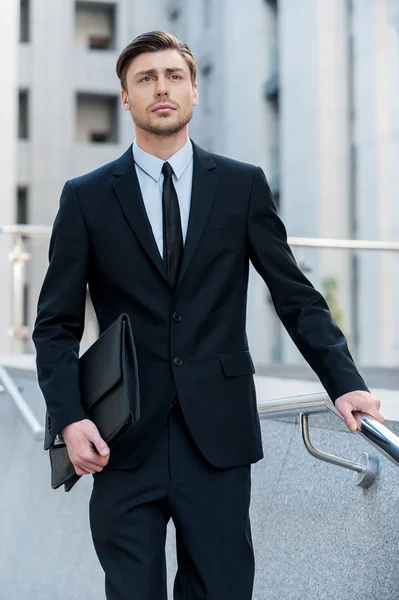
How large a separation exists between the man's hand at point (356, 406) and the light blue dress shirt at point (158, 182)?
21.8 inches

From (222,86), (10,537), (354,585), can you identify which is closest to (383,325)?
(222,86)

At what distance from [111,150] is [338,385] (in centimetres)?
2838

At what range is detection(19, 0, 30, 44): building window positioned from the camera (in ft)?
99.2

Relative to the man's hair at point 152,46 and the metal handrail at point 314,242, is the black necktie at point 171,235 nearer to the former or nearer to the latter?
the man's hair at point 152,46

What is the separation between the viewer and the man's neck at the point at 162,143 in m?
2.57

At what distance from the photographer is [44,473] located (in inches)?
207

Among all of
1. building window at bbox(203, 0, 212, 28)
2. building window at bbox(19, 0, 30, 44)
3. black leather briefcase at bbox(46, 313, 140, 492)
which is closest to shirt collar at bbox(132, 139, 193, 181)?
black leather briefcase at bbox(46, 313, 140, 492)

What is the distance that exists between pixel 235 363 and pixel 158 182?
0.49 meters

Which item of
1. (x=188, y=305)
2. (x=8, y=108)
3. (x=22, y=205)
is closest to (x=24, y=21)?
(x=22, y=205)

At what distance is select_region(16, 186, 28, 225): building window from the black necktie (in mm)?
27222

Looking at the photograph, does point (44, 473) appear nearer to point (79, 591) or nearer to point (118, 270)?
point (79, 591)

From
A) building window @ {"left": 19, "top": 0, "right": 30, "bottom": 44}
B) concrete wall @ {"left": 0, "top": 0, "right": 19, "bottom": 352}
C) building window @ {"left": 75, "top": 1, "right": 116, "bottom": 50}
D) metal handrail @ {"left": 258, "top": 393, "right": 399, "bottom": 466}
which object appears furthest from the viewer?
building window @ {"left": 75, "top": 1, "right": 116, "bottom": 50}

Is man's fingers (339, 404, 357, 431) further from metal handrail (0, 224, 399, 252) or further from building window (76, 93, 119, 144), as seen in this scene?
building window (76, 93, 119, 144)

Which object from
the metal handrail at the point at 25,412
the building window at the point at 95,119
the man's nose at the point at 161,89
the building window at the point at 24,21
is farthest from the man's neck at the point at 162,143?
the building window at the point at 24,21
